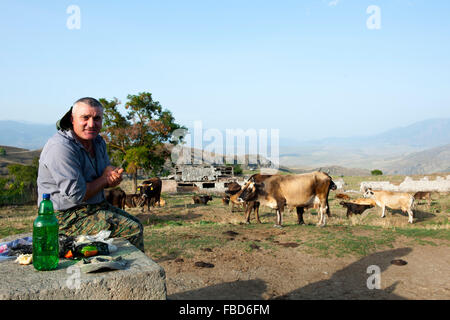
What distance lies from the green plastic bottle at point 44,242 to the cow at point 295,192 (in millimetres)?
9033

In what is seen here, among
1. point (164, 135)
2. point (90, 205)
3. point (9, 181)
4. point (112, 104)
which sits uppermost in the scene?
point (112, 104)

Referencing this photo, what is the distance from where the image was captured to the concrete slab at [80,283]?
258 cm

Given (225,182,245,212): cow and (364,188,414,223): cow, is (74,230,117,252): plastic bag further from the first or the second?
(364,188,414,223): cow

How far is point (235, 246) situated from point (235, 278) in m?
1.95

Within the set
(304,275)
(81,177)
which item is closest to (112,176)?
(81,177)

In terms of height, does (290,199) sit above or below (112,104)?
below

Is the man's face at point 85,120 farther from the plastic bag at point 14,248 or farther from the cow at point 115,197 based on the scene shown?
the cow at point 115,197

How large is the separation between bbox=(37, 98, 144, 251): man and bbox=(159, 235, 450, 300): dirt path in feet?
7.98

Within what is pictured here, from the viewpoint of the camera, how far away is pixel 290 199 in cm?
1163
